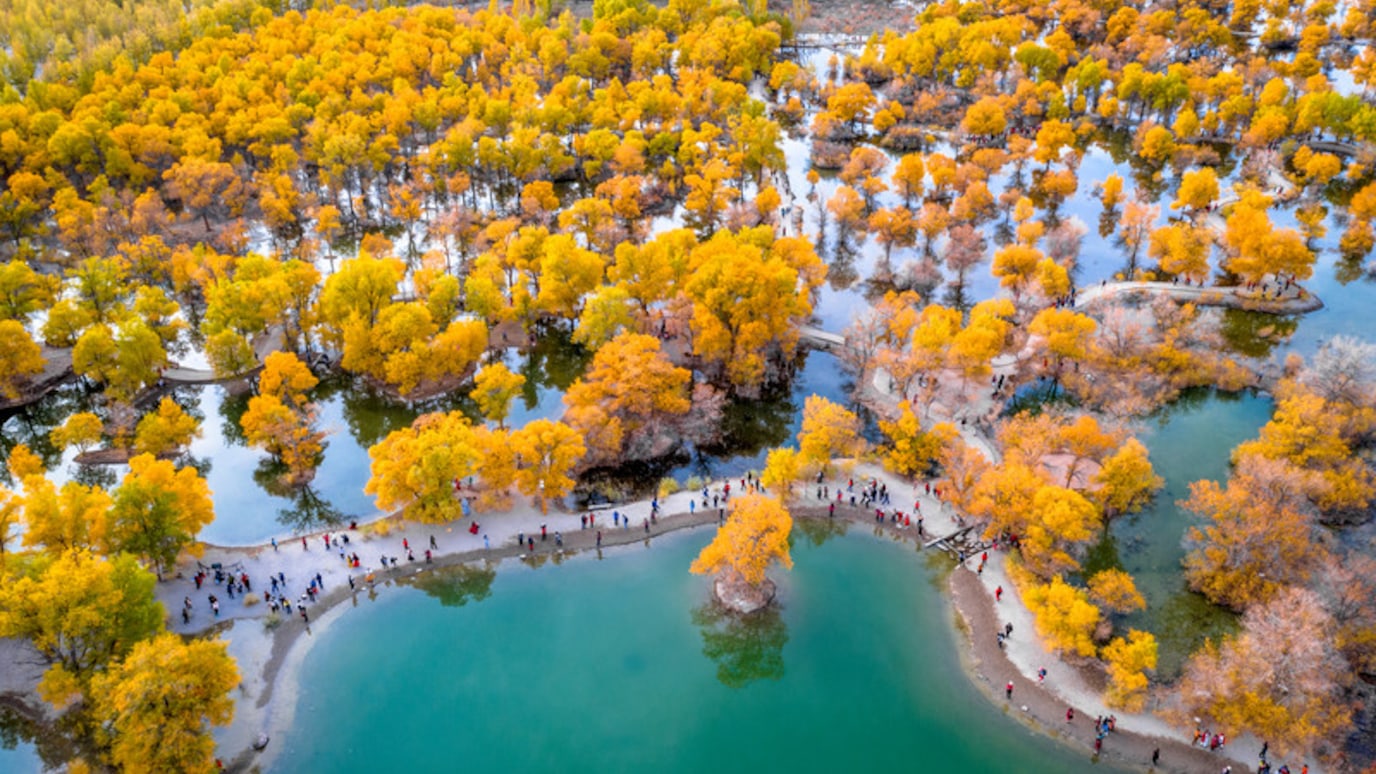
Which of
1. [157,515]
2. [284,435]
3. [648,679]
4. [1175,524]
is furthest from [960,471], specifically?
[157,515]

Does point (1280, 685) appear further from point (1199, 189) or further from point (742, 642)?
point (1199, 189)

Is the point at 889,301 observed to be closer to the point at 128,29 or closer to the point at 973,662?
the point at 973,662

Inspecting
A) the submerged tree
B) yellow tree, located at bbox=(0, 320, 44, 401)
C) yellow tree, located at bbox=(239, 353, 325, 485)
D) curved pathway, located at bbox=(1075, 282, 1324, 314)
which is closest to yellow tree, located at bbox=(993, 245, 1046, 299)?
curved pathway, located at bbox=(1075, 282, 1324, 314)

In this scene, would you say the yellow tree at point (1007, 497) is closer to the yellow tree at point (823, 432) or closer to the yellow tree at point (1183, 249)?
the yellow tree at point (823, 432)

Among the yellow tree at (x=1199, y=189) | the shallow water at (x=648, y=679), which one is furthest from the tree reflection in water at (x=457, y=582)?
the yellow tree at (x=1199, y=189)

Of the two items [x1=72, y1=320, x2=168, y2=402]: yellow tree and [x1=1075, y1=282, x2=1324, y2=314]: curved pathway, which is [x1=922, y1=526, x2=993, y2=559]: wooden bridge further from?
[x1=72, y1=320, x2=168, y2=402]: yellow tree

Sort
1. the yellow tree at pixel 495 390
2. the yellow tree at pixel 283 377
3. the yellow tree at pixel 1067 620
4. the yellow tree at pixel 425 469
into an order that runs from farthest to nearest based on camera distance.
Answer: the yellow tree at pixel 283 377
the yellow tree at pixel 495 390
the yellow tree at pixel 425 469
the yellow tree at pixel 1067 620

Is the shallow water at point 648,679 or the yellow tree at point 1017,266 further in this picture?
the yellow tree at point 1017,266
